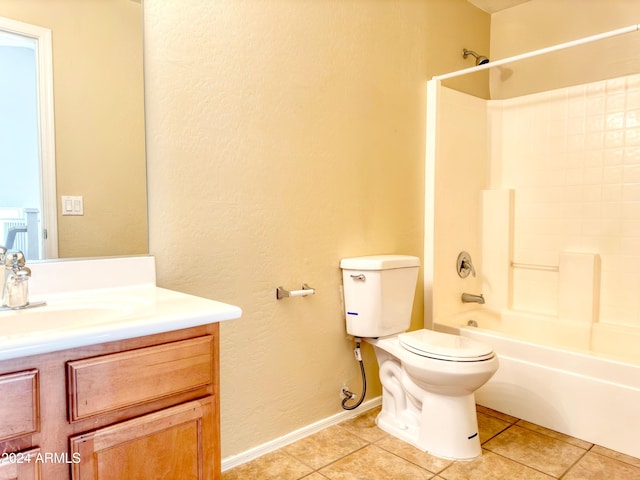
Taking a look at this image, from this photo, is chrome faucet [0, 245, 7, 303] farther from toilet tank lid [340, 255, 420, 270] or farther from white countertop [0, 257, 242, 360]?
toilet tank lid [340, 255, 420, 270]

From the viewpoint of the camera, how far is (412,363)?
6.34 ft

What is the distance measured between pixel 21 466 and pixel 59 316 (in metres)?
0.43

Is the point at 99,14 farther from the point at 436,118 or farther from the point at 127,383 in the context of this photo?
the point at 436,118

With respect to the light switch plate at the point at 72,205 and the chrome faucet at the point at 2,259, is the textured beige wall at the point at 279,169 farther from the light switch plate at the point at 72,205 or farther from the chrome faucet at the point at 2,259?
the chrome faucet at the point at 2,259

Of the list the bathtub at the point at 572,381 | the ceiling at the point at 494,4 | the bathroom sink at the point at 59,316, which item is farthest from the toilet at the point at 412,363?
the ceiling at the point at 494,4

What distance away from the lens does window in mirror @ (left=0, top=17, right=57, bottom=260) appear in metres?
1.29

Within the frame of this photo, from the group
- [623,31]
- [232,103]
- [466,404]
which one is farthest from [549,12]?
[466,404]

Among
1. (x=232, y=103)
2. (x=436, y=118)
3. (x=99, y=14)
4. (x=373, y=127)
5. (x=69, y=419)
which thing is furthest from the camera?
(x=436, y=118)

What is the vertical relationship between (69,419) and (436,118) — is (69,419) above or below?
below

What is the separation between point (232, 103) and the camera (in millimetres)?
1762

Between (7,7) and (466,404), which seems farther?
(466,404)

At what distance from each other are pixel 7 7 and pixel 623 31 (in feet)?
7.81

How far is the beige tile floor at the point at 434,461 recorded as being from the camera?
178cm

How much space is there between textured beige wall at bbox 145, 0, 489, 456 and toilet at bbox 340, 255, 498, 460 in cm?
15
